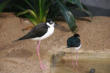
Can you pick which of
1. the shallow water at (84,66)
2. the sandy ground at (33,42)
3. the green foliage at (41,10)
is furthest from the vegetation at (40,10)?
the shallow water at (84,66)

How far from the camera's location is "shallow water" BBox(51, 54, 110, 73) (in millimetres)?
5809

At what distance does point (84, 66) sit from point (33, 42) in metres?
1.49

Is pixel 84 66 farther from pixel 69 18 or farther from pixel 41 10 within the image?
pixel 41 10

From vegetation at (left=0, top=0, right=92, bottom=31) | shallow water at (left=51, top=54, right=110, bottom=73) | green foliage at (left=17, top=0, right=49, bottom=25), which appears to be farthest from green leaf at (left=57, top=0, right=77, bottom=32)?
shallow water at (left=51, top=54, right=110, bottom=73)

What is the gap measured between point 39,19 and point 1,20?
97 cm

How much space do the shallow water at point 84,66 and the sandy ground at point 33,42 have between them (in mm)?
263

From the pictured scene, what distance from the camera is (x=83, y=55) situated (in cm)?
647

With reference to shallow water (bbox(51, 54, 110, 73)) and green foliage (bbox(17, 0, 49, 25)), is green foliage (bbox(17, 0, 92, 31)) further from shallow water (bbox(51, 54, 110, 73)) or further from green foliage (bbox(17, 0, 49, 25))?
shallow water (bbox(51, 54, 110, 73))

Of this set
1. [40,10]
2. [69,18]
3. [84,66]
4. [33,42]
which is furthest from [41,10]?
[84,66]

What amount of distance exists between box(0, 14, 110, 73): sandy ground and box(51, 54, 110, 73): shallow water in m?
0.26

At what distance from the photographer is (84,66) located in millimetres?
6090

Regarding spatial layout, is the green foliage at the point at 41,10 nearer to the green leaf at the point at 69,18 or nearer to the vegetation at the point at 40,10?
the vegetation at the point at 40,10

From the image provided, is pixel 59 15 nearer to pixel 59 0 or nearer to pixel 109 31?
pixel 59 0

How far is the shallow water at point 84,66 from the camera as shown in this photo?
581 cm
